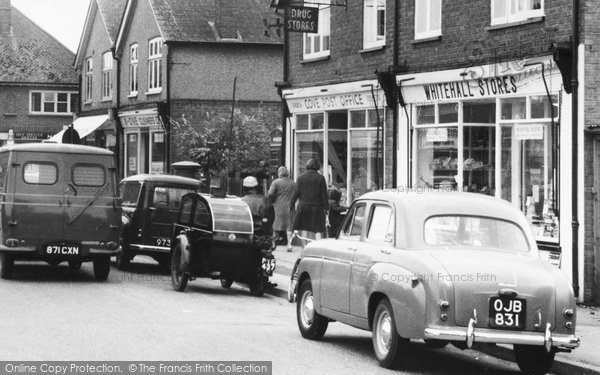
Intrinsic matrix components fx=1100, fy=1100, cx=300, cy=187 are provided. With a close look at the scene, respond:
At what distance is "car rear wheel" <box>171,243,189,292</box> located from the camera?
1688 cm

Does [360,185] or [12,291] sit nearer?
[12,291]

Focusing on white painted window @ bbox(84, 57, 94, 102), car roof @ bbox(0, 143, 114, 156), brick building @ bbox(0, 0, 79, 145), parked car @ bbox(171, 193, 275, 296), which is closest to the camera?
parked car @ bbox(171, 193, 275, 296)

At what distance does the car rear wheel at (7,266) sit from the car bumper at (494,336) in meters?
10.7

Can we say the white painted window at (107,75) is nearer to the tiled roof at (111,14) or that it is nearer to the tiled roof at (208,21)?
the tiled roof at (111,14)

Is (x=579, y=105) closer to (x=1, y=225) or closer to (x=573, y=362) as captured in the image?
(x=573, y=362)

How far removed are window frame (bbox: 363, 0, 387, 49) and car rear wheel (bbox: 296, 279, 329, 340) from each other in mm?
11348

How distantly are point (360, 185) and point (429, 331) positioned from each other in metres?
14.7

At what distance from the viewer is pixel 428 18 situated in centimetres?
2114

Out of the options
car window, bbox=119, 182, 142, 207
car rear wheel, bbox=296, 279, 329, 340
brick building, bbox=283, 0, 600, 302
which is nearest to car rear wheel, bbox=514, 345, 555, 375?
car rear wheel, bbox=296, 279, 329, 340

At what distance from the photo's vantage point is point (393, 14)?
2227 cm

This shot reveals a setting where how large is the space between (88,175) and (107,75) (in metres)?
26.2

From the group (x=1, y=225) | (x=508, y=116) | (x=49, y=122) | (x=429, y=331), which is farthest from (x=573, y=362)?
(x=49, y=122)

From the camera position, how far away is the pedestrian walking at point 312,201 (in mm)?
21250

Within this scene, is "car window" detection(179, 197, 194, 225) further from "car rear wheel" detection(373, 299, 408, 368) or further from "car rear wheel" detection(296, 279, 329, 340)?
"car rear wheel" detection(373, 299, 408, 368)
